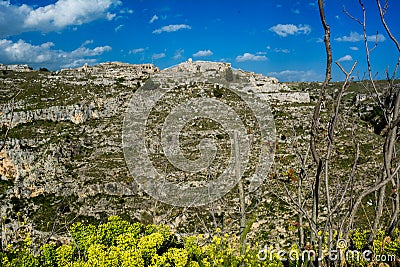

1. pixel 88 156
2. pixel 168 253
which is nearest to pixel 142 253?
pixel 168 253

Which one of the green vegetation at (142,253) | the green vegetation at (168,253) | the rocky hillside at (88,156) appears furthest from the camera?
the rocky hillside at (88,156)

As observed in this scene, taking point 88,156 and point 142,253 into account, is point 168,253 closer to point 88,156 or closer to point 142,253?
point 142,253

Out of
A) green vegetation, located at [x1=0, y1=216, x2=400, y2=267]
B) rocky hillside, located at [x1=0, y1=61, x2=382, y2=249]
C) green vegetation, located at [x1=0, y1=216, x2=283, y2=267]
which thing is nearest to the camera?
green vegetation, located at [x1=0, y1=216, x2=400, y2=267]

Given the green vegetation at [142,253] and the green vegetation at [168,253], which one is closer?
the green vegetation at [168,253]

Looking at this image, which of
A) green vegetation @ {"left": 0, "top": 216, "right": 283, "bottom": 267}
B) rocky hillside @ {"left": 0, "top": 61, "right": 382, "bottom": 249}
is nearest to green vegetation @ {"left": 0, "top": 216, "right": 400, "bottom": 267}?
green vegetation @ {"left": 0, "top": 216, "right": 283, "bottom": 267}

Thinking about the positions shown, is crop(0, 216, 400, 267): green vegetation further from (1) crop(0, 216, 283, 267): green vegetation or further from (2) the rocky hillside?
(2) the rocky hillside

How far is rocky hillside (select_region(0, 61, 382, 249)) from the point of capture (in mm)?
21922

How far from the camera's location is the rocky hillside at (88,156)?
2192cm

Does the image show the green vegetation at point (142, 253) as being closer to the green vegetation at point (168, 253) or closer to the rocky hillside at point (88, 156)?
the green vegetation at point (168, 253)

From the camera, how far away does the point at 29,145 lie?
32.8 metres

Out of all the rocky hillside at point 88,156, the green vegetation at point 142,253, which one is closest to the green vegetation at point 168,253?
the green vegetation at point 142,253

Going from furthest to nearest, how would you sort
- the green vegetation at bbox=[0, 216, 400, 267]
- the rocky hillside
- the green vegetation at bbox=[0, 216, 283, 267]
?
the rocky hillside → the green vegetation at bbox=[0, 216, 283, 267] → the green vegetation at bbox=[0, 216, 400, 267]

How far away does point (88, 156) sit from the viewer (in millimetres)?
32375

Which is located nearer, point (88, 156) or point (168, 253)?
point (168, 253)
